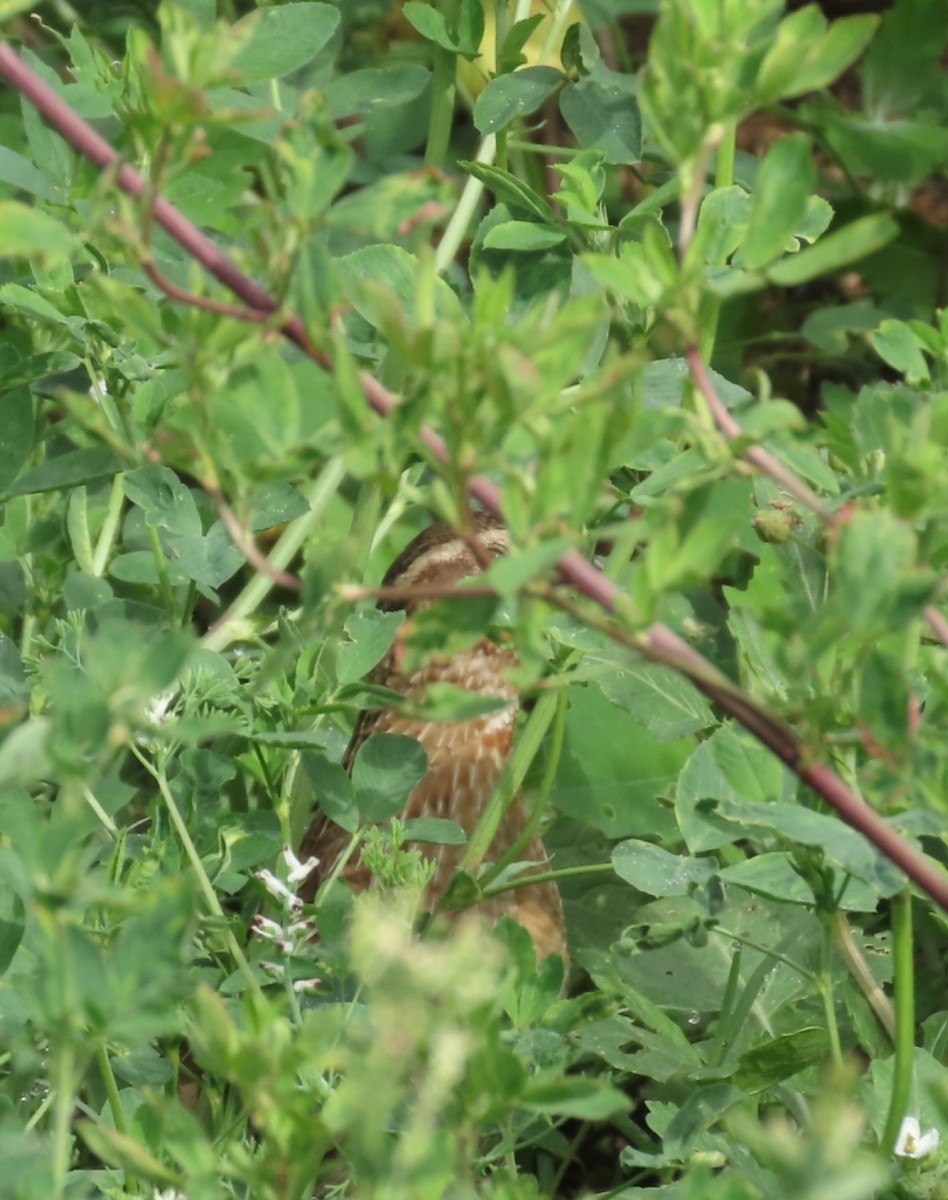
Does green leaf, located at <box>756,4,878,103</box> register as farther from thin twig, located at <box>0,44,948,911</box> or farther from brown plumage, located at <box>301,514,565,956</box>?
brown plumage, located at <box>301,514,565,956</box>

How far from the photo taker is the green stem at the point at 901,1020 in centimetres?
88

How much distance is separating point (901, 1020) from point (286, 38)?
2.19 ft

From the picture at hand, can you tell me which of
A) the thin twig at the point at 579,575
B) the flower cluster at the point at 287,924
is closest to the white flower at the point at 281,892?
the flower cluster at the point at 287,924

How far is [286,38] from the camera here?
1.04 meters

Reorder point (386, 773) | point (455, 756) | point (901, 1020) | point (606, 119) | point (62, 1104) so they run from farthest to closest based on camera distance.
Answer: point (455, 756), point (606, 119), point (386, 773), point (901, 1020), point (62, 1104)

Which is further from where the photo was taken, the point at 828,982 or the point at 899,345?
the point at 899,345

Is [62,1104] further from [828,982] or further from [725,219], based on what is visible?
[725,219]

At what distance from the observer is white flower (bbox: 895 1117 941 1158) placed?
37.7 inches

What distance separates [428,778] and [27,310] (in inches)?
28.2

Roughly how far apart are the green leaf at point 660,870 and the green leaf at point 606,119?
59 cm

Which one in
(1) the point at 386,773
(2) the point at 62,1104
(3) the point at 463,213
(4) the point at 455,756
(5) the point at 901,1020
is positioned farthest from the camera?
(4) the point at 455,756

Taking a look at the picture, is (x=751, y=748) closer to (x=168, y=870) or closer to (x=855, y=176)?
(x=168, y=870)

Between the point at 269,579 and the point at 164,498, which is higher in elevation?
the point at 164,498

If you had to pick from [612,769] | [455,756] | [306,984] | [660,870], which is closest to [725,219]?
[660,870]
